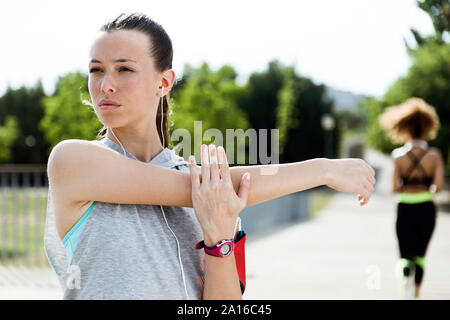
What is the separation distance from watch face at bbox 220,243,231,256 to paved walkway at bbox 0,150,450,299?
4.50 m

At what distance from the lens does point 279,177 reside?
1.35m

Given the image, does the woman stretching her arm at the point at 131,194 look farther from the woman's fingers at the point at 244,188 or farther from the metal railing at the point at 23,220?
the metal railing at the point at 23,220

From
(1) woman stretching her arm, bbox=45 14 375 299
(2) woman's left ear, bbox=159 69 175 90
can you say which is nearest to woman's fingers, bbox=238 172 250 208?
(1) woman stretching her arm, bbox=45 14 375 299

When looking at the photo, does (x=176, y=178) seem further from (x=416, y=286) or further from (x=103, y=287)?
(x=416, y=286)

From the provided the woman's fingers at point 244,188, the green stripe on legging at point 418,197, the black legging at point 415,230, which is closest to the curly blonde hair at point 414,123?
the green stripe on legging at point 418,197

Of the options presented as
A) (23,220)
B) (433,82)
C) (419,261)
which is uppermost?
(433,82)

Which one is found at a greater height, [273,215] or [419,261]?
[419,261]

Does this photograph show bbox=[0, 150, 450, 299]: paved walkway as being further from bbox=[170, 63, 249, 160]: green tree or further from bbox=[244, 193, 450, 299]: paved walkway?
bbox=[170, 63, 249, 160]: green tree

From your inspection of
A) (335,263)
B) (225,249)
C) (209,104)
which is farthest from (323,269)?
(209,104)

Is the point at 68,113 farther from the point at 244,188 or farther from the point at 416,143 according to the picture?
the point at 244,188

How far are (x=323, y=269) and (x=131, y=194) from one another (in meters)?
6.60

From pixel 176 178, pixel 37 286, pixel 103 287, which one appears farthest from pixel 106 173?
pixel 37 286

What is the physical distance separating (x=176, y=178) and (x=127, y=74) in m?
0.29

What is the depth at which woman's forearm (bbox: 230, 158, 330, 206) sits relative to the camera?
4.42 feet
